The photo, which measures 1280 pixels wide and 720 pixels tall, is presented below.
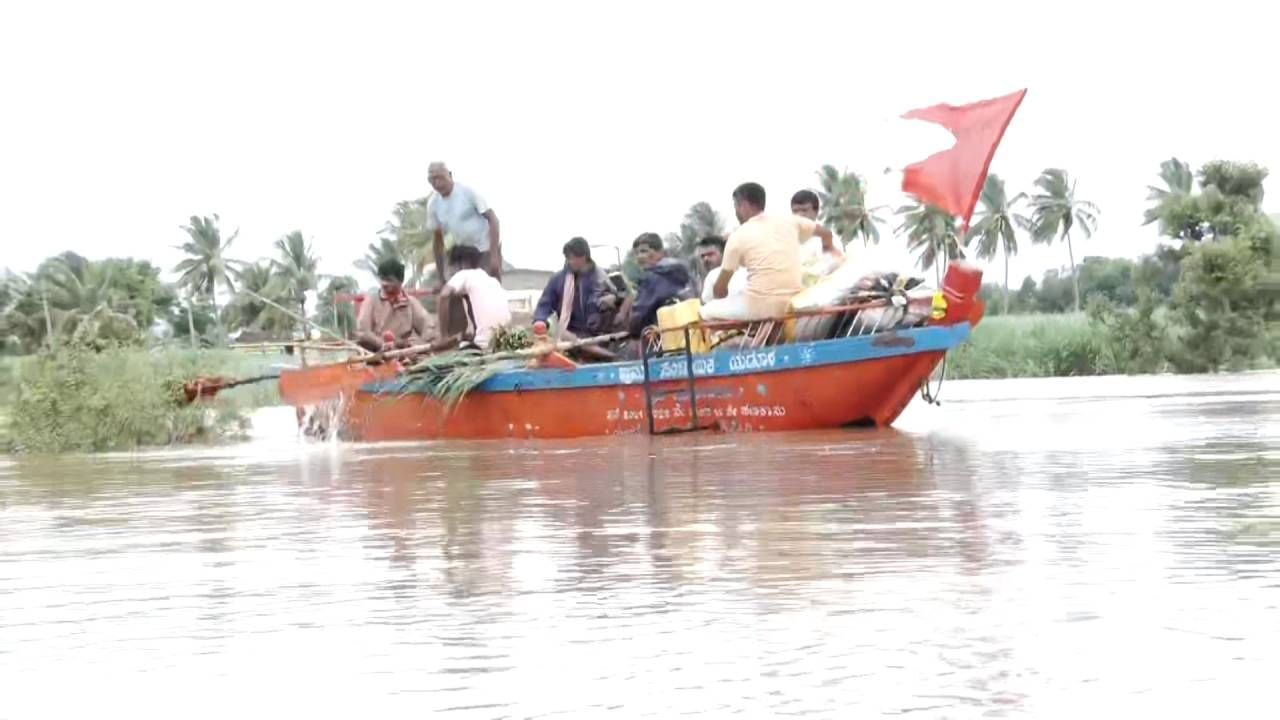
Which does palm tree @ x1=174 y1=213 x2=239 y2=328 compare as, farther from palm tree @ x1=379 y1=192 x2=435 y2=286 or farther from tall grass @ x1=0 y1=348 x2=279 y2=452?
tall grass @ x1=0 y1=348 x2=279 y2=452

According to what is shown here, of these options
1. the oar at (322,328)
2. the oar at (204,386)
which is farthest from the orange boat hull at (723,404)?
the oar at (204,386)

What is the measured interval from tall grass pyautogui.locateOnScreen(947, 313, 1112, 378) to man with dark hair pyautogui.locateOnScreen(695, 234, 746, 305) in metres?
31.8

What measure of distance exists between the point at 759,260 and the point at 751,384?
922mm

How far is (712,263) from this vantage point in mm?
17125

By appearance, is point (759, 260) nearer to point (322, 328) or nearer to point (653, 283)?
point (653, 283)

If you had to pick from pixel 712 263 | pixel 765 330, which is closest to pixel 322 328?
pixel 712 263

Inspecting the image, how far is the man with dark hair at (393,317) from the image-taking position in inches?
747

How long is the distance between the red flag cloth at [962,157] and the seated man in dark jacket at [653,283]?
1886mm

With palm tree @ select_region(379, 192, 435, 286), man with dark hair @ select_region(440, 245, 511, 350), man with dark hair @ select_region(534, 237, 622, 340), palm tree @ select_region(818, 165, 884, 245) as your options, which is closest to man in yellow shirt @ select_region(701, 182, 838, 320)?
man with dark hair @ select_region(534, 237, 622, 340)

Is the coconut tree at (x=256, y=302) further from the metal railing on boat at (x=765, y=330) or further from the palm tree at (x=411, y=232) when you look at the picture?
the metal railing on boat at (x=765, y=330)

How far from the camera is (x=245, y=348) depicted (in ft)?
68.4

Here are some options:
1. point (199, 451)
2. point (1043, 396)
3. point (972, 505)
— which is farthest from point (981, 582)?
point (1043, 396)

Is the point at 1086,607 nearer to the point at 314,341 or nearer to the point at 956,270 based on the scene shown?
the point at 956,270

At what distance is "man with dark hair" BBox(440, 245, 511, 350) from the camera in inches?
705
